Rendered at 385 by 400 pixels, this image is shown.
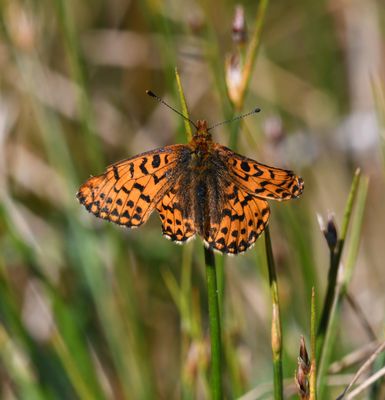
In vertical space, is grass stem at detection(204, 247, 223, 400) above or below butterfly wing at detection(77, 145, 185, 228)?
below

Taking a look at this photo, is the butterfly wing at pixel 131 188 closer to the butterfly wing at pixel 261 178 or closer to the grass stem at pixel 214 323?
the butterfly wing at pixel 261 178

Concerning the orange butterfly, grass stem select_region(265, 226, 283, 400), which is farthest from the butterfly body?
grass stem select_region(265, 226, 283, 400)

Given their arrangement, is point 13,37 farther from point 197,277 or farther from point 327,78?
point 327,78

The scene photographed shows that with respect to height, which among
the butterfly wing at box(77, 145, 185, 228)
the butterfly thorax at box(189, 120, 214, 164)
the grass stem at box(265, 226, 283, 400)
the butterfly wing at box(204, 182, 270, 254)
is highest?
the butterfly thorax at box(189, 120, 214, 164)

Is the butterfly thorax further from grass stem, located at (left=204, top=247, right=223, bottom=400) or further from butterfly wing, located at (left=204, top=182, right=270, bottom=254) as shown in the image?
grass stem, located at (left=204, top=247, right=223, bottom=400)

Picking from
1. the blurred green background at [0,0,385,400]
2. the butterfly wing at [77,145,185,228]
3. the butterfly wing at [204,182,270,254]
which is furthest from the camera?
the blurred green background at [0,0,385,400]

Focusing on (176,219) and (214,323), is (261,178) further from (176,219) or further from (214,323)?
(214,323)

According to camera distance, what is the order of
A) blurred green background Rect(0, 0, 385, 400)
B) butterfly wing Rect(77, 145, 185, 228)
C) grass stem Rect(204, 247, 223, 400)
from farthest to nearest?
blurred green background Rect(0, 0, 385, 400) < butterfly wing Rect(77, 145, 185, 228) < grass stem Rect(204, 247, 223, 400)
